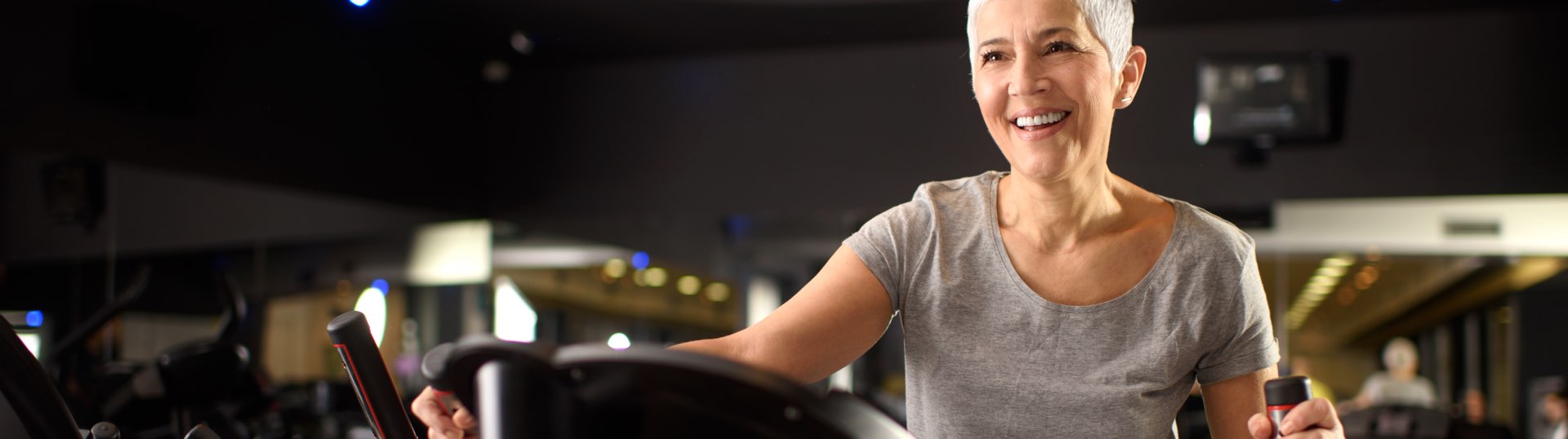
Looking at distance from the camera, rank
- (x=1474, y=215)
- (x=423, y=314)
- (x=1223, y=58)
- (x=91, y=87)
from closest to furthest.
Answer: (x=91, y=87), (x=1223, y=58), (x=1474, y=215), (x=423, y=314)

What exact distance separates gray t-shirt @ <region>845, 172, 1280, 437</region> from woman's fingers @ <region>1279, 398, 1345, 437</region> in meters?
0.24

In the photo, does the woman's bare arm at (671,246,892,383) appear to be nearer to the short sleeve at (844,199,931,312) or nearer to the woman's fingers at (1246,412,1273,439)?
the short sleeve at (844,199,931,312)

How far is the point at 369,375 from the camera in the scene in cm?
109

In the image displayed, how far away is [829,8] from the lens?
17.3ft

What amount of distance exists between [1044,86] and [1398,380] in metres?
5.86

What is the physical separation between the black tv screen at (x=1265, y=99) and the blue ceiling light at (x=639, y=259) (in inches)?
115

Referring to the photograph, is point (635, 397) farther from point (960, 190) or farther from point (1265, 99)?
point (1265, 99)

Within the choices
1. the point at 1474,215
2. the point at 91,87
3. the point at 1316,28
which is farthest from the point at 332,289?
the point at 1474,215

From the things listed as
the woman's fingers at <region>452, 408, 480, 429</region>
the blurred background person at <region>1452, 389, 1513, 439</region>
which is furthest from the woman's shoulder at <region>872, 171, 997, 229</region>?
the blurred background person at <region>1452, 389, 1513, 439</region>

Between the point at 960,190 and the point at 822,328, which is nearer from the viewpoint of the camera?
the point at 822,328

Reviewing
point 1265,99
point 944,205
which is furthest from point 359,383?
point 1265,99

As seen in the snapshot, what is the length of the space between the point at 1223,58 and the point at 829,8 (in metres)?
1.67

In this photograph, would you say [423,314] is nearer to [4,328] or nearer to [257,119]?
[257,119]

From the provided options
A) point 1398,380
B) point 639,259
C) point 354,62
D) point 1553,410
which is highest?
point 354,62
